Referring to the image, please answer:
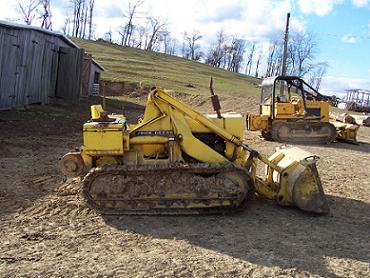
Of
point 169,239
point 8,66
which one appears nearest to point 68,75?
point 8,66

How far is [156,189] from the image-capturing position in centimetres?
648

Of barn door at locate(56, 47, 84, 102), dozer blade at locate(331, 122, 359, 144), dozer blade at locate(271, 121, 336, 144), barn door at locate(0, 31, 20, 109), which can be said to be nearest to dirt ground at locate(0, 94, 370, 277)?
dozer blade at locate(271, 121, 336, 144)

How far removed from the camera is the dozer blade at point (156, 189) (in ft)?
21.2

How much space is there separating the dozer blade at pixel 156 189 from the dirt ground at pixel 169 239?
168 mm

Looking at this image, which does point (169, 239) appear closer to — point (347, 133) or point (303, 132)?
point (303, 132)

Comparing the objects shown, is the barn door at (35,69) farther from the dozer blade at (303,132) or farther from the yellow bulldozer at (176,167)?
the yellow bulldozer at (176,167)

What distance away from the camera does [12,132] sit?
13.1 m

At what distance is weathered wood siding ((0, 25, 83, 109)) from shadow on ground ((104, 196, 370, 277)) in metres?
11.5

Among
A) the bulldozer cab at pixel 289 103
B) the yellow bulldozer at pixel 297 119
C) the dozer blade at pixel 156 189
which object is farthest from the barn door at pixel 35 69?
the dozer blade at pixel 156 189

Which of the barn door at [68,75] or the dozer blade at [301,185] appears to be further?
the barn door at [68,75]

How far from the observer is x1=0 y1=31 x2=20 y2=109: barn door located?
15672mm

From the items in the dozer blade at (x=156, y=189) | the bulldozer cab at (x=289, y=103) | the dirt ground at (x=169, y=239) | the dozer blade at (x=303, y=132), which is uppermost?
the bulldozer cab at (x=289, y=103)

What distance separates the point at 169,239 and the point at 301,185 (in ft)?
7.57

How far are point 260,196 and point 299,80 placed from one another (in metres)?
8.59
